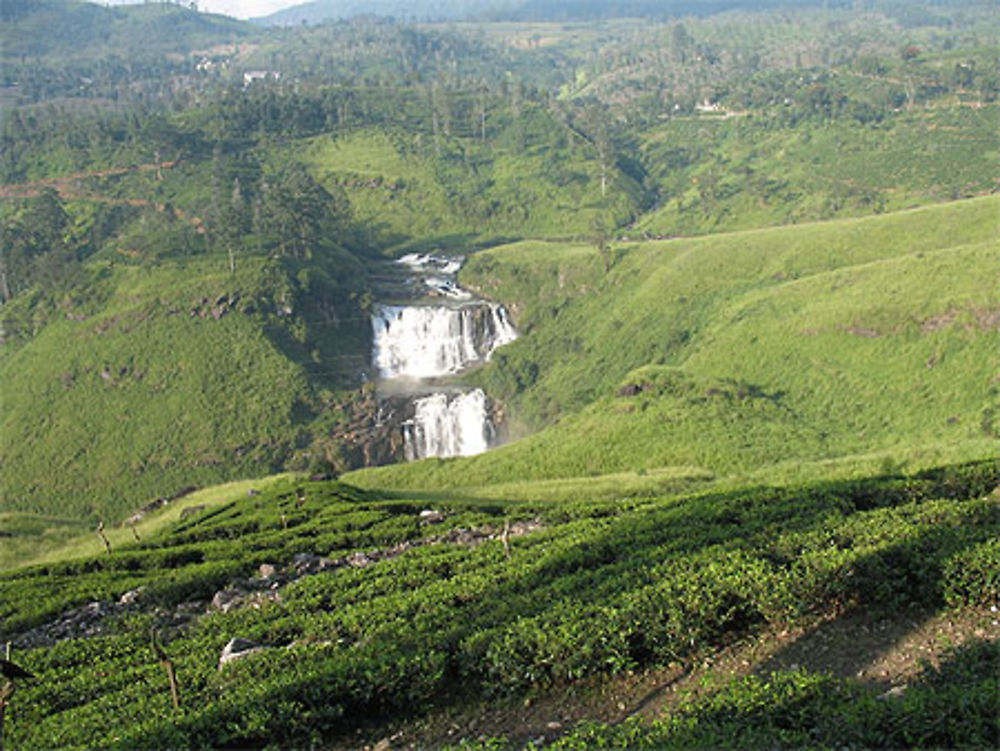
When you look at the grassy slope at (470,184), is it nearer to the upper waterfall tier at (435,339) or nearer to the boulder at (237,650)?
the upper waterfall tier at (435,339)

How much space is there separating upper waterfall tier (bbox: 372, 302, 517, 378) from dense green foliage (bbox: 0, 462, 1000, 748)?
50852 millimetres

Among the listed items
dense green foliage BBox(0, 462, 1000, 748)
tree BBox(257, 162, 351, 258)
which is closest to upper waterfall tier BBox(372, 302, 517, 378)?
tree BBox(257, 162, 351, 258)

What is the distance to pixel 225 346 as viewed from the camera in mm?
→ 71875

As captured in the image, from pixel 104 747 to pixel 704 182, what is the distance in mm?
118609

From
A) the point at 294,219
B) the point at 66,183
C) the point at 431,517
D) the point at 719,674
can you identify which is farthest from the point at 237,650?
the point at 66,183

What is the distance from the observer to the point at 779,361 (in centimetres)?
5425

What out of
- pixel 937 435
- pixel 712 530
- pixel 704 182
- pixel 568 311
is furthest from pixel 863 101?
pixel 712 530

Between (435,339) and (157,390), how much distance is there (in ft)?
87.3

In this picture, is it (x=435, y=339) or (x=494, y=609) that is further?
(x=435, y=339)

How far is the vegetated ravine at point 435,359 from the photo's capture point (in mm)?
66312

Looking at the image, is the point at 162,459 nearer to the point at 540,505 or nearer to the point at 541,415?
the point at 541,415

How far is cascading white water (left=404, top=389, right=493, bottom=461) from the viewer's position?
216ft

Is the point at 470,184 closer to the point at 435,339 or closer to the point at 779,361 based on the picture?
the point at 435,339

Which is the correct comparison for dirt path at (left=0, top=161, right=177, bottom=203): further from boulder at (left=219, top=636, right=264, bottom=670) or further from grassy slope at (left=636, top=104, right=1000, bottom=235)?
boulder at (left=219, top=636, right=264, bottom=670)
